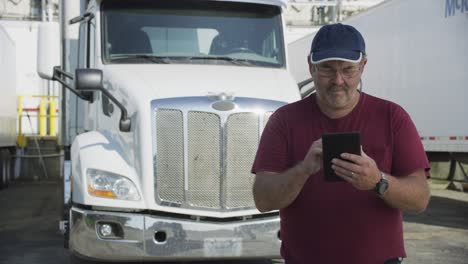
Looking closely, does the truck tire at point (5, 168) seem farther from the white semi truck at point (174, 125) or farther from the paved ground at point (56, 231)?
the white semi truck at point (174, 125)

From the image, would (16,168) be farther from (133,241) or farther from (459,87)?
(133,241)

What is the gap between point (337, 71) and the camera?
2658mm

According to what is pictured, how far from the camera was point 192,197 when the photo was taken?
19.1ft

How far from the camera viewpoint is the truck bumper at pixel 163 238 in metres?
5.54

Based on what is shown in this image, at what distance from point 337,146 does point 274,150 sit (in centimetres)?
38

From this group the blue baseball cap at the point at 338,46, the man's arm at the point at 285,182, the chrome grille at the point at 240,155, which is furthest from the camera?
the chrome grille at the point at 240,155

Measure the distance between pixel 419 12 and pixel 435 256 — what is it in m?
4.91

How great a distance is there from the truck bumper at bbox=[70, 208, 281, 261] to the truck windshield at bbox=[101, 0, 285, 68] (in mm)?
1681

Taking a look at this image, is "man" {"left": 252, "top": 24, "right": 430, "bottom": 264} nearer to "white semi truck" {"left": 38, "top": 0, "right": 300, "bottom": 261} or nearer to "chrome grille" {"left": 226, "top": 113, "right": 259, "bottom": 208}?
"white semi truck" {"left": 38, "top": 0, "right": 300, "bottom": 261}

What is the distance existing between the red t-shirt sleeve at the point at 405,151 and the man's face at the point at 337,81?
8.1 inches

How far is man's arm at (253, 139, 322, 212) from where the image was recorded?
2.49 meters

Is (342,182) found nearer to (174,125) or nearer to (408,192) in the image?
(408,192)

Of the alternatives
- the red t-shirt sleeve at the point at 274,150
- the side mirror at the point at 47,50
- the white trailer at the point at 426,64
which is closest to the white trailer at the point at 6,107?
the white trailer at the point at 426,64

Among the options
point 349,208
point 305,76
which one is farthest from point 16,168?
point 349,208
